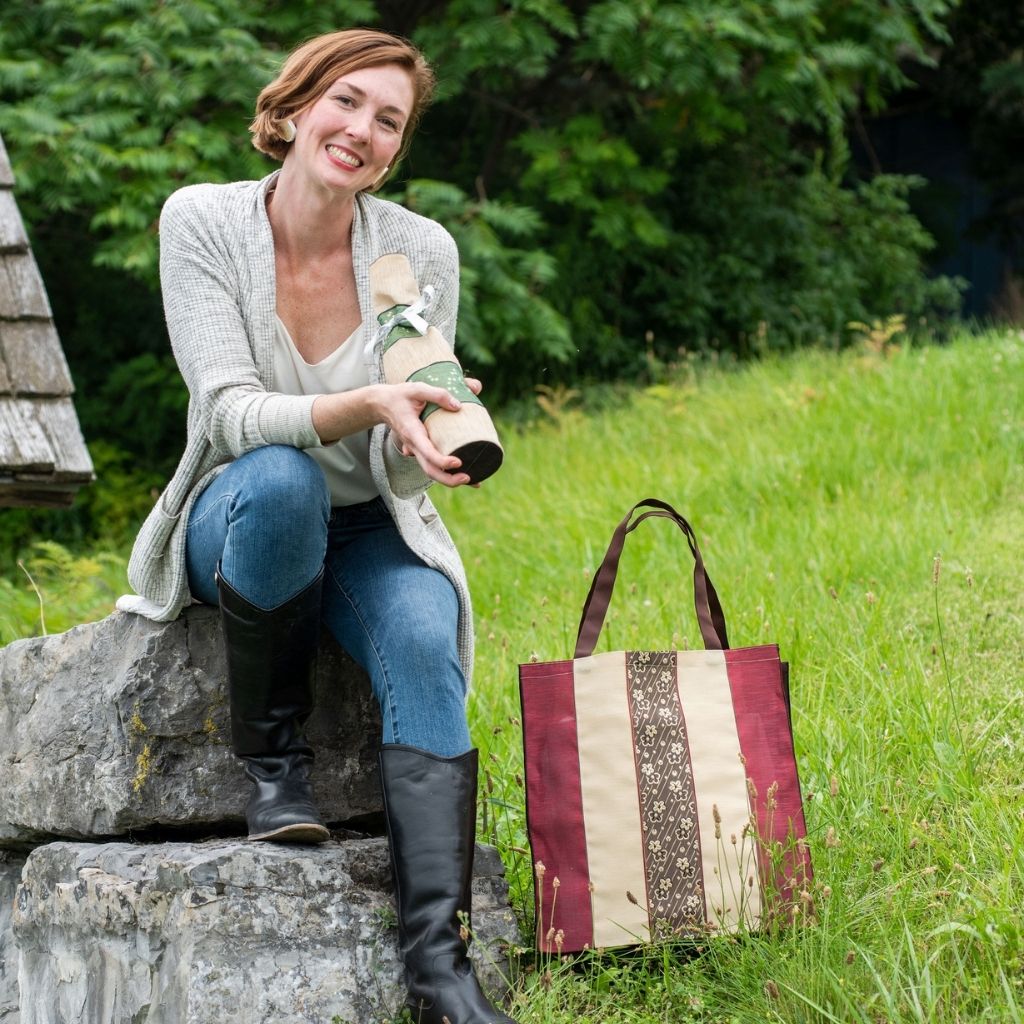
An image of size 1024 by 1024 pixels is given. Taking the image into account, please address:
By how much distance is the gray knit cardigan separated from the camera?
8.19ft

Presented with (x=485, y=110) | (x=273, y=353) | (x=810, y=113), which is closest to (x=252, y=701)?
(x=273, y=353)

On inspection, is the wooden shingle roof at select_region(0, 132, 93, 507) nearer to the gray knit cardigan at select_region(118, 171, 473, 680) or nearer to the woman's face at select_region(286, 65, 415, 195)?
the gray knit cardigan at select_region(118, 171, 473, 680)

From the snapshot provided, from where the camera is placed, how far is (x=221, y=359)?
2.49 m

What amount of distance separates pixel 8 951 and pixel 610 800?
1516mm

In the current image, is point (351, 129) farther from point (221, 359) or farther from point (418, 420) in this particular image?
point (418, 420)

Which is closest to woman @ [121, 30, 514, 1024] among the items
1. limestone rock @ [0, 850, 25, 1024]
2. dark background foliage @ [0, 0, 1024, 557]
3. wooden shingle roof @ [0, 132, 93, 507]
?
limestone rock @ [0, 850, 25, 1024]

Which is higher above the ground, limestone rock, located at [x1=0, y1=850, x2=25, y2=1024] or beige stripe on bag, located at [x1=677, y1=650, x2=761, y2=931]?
beige stripe on bag, located at [x1=677, y1=650, x2=761, y2=931]

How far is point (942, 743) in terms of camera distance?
291 centimetres

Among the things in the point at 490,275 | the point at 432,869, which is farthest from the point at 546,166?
the point at 432,869

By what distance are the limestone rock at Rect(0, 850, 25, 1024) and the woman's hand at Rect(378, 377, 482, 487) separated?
1541mm

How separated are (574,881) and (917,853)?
0.71 m

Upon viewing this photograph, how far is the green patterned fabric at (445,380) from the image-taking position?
91.4 inches

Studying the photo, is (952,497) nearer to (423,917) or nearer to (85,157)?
(423,917)

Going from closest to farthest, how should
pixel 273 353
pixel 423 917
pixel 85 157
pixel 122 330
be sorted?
1. pixel 423 917
2. pixel 273 353
3. pixel 85 157
4. pixel 122 330
